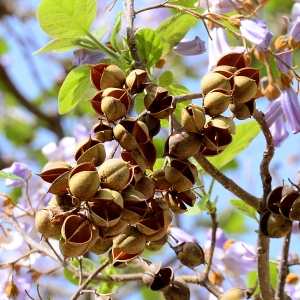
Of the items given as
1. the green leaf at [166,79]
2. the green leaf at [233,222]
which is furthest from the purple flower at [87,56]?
the green leaf at [233,222]

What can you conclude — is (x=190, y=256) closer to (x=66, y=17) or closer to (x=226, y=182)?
(x=226, y=182)

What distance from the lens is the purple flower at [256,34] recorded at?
1.17 metres

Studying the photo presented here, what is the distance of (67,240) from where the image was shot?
0.75m

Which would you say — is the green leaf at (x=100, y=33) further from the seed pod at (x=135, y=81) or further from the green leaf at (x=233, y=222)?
the green leaf at (x=233, y=222)

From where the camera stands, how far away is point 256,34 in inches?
46.3

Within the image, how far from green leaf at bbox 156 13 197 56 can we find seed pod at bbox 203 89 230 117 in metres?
0.42

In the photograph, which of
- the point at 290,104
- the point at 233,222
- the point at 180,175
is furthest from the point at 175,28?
the point at 233,222

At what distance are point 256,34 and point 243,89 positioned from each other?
32 cm

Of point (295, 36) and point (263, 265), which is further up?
point (295, 36)

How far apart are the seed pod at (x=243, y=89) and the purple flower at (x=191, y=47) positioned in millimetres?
382

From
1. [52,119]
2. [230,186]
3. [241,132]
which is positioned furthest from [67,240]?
[52,119]

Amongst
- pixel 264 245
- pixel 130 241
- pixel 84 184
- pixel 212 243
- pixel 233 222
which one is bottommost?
pixel 233 222

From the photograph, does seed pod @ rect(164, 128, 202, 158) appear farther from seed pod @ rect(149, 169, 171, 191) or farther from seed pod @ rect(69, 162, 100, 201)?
seed pod @ rect(69, 162, 100, 201)

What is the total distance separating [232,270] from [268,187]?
486 millimetres
